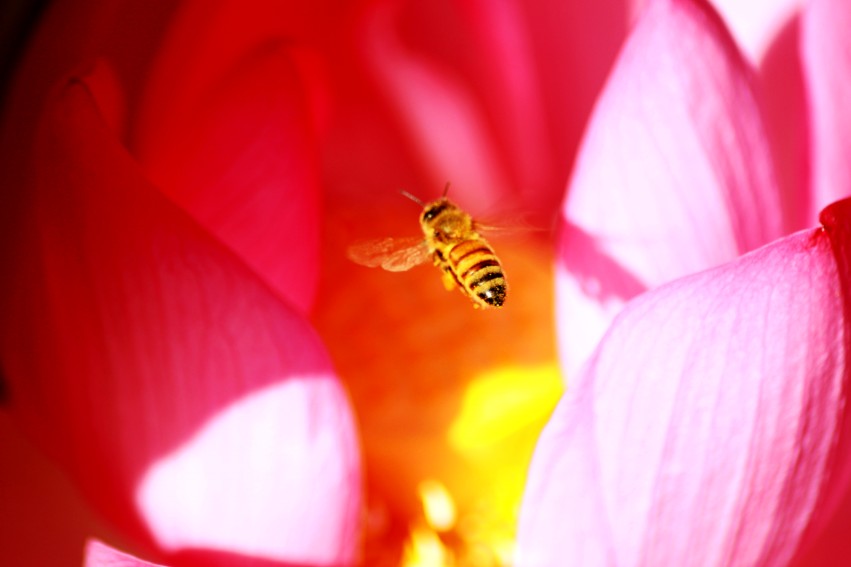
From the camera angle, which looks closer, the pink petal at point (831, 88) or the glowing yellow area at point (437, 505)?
the pink petal at point (831, 88)

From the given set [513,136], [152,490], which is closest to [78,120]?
[152,490]

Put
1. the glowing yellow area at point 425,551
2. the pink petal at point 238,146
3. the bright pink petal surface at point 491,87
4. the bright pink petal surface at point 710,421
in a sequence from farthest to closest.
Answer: the bright pink petal surface at point 491,87 < the glowing yellow area at point 425,551 < the pink petal at point 238,146 < the bright pink petal surface at point 710,421

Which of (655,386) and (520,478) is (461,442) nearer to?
(520,478)

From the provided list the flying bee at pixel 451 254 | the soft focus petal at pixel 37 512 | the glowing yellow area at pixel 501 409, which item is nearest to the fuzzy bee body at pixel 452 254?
the flying bee at pixel 451 254

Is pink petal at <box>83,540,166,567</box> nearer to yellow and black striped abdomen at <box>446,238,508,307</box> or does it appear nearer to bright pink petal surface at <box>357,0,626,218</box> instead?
yellow and black striped abdomen at <box>446,238,508,307</box>

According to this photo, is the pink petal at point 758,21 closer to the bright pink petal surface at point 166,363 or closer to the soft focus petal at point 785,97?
the soft focus petal at point 785,97
